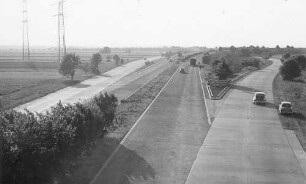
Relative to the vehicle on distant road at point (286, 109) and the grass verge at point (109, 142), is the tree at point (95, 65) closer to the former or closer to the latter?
the grass verge at point (109, 142)

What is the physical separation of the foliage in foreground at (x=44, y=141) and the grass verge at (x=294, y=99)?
1709cm

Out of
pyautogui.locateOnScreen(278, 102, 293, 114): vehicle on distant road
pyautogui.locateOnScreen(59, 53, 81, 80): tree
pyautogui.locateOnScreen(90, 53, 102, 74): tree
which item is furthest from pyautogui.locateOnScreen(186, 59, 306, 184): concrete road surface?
pyautogui.locateOnScreen(90, 53, 102, 74): tree

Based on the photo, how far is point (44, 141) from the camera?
19.3 meters

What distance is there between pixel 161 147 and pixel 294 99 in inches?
1156

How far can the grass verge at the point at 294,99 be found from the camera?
3497cm

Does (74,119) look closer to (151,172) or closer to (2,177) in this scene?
(151,172)

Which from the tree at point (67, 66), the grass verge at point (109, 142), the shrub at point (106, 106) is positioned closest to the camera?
the grass verge at point (109, 142)

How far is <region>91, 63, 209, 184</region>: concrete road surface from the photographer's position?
22797 millimetres

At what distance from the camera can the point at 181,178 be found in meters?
22.5

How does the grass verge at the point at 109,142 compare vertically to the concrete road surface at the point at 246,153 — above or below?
below

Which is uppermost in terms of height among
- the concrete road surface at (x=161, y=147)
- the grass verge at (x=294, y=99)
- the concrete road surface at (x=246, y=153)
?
the grass verge at (x=294, y=99)

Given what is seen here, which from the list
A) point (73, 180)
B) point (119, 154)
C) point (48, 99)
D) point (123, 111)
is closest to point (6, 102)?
point (48, 99)

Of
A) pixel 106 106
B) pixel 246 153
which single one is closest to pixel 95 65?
pixel 106 106

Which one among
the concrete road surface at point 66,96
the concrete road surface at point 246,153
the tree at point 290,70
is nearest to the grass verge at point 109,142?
the concrete road surface at point 246,153
